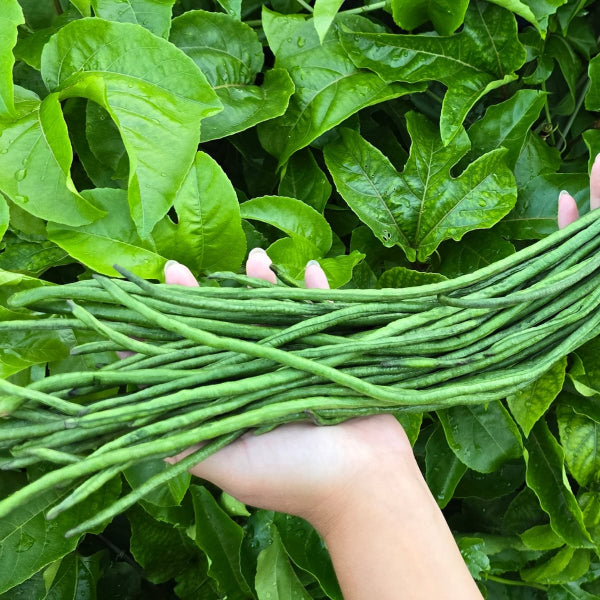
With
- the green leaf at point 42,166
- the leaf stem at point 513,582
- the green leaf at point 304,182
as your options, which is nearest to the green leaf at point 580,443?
the leaf stem at point 513,582

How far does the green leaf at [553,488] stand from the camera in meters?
0.86

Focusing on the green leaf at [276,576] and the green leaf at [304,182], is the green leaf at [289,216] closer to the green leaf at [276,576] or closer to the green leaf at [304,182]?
the green leaf at [304,182]

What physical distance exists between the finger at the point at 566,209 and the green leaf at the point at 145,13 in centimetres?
57

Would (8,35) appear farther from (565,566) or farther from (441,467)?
(565,566)

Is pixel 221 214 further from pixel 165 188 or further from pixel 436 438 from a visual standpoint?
pixel 436 438

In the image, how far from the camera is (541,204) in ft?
2.97

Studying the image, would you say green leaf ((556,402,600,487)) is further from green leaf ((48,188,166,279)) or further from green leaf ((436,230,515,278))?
green leaf ((48,188,166,279))

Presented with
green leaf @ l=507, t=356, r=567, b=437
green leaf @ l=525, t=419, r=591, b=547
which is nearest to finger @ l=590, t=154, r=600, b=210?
green leaf @ l=507, t=356, r=567, b=437

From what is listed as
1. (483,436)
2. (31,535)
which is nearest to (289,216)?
(483,436)

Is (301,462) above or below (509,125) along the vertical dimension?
below

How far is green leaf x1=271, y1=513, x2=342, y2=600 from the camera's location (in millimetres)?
853

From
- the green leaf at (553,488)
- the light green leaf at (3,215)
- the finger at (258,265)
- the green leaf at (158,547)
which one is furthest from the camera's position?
the green leaf at (158,547)

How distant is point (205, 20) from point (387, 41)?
0.26 m

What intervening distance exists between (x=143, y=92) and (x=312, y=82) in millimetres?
268
